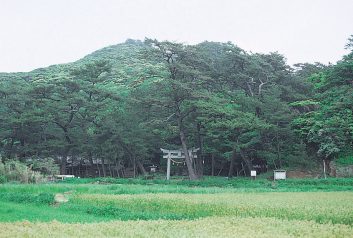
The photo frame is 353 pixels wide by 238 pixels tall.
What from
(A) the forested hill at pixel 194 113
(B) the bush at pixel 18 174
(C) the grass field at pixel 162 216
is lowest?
(C) the grass field at pixel 162 216

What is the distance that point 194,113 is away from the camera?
3912 cm

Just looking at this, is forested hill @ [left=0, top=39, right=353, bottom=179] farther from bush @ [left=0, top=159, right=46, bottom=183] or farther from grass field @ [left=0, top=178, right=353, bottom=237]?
grass field @ [left=0, top=178, right=353, bottom=237]

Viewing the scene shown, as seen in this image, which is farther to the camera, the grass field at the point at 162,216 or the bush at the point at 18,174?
the bush at the point at 18,174

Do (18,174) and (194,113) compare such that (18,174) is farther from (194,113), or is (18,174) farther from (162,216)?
(162,216)

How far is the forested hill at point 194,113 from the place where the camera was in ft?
121

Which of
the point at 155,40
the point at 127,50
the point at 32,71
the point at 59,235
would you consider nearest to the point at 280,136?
the point at 155,40

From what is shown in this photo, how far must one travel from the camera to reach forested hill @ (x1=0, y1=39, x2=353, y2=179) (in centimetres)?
3684

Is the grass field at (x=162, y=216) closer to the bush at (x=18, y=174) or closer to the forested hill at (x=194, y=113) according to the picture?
the bush at (x=18, y=174)

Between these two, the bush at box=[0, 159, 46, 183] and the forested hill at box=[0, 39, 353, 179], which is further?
the forested hill at box=[0, 39, 353, 179]

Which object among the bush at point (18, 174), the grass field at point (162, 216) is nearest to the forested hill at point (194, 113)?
the bush at point (18, 174)

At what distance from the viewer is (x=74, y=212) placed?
687 inches

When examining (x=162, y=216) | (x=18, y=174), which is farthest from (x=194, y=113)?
(x=162, y=216)

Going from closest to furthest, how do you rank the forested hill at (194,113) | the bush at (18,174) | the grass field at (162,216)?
the grass field at (162,216), the bush at (18,174), the forested hill at (194,113)

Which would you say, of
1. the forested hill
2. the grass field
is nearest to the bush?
the grass field
